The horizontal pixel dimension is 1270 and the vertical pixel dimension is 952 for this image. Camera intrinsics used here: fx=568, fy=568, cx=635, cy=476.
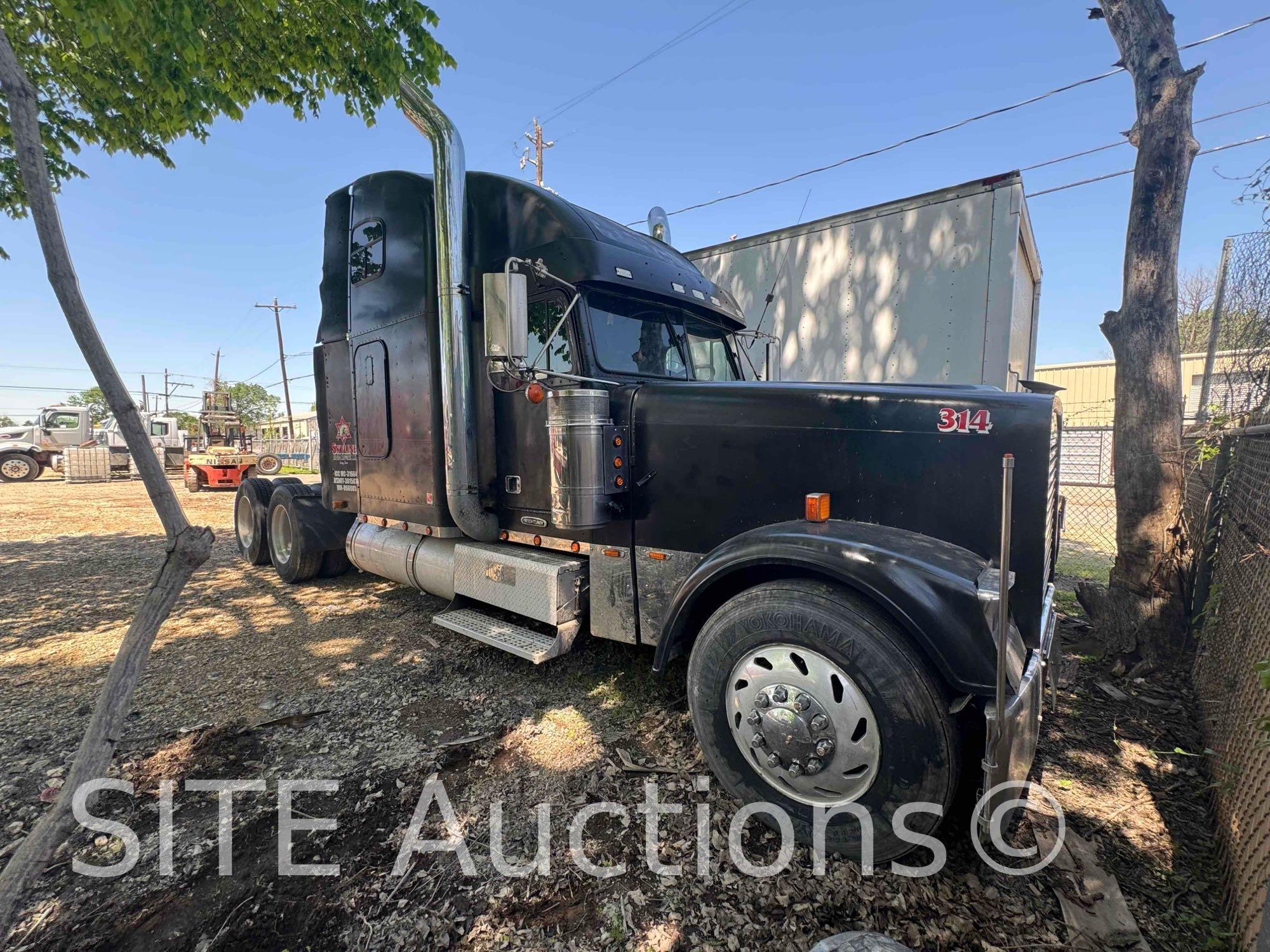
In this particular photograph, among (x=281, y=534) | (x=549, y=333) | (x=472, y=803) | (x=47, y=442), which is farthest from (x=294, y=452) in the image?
(x=472, y=803)

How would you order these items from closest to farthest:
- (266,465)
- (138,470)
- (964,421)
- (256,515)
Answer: (138,470)
(964,421)
(256,515)
(266,465)

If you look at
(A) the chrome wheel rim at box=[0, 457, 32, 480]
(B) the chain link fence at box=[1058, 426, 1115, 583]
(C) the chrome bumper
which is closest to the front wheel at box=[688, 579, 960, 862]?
(C) the chrome bumper

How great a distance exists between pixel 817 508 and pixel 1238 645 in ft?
7.44

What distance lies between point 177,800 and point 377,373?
311cm

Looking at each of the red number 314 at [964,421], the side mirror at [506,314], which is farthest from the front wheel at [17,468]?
the red number 314 at [964,421]

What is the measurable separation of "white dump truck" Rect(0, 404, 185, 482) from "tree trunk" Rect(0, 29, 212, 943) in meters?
25.2

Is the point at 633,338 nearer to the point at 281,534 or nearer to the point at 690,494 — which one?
the point at 690,494

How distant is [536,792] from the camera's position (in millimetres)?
2672

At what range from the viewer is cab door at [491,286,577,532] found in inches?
137

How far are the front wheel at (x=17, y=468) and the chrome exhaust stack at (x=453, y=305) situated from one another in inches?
1058

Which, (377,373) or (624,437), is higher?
(377,373)

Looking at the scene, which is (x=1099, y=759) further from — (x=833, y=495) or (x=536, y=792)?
(x=536, y=792)

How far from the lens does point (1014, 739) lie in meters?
2.00

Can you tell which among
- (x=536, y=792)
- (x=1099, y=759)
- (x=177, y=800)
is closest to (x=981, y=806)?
(x=1099, y=759)
